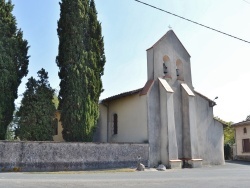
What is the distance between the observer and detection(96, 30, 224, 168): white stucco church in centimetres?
2588

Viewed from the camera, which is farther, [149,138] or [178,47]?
[178,47]

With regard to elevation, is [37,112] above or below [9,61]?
below

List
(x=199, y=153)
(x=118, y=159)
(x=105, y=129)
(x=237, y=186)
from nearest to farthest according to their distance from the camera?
(x=237, y=186), (x=118, y=159), (x=199, y=153), (x=105, y=129)

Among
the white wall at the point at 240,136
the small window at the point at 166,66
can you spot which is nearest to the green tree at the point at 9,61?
the small window at the point at 166,66

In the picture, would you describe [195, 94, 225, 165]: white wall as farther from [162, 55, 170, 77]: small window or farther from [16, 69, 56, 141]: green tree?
[16, 69, 56, 141]: green tree

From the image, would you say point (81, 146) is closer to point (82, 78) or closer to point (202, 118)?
point (82, 78)

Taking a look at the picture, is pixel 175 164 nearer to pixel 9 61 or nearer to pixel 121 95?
pixel 121 95

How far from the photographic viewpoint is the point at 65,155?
67.3ft

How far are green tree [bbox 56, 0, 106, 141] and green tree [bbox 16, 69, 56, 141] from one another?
3.46ft

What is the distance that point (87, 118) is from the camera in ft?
81.0

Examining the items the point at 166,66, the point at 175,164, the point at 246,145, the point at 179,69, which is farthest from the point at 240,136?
the point at 175,164

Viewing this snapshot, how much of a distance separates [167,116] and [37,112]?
10487mm

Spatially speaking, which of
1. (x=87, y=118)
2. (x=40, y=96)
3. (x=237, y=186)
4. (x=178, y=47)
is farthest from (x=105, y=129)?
(x=237, y=186)

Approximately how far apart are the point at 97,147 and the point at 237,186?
11427 mm
